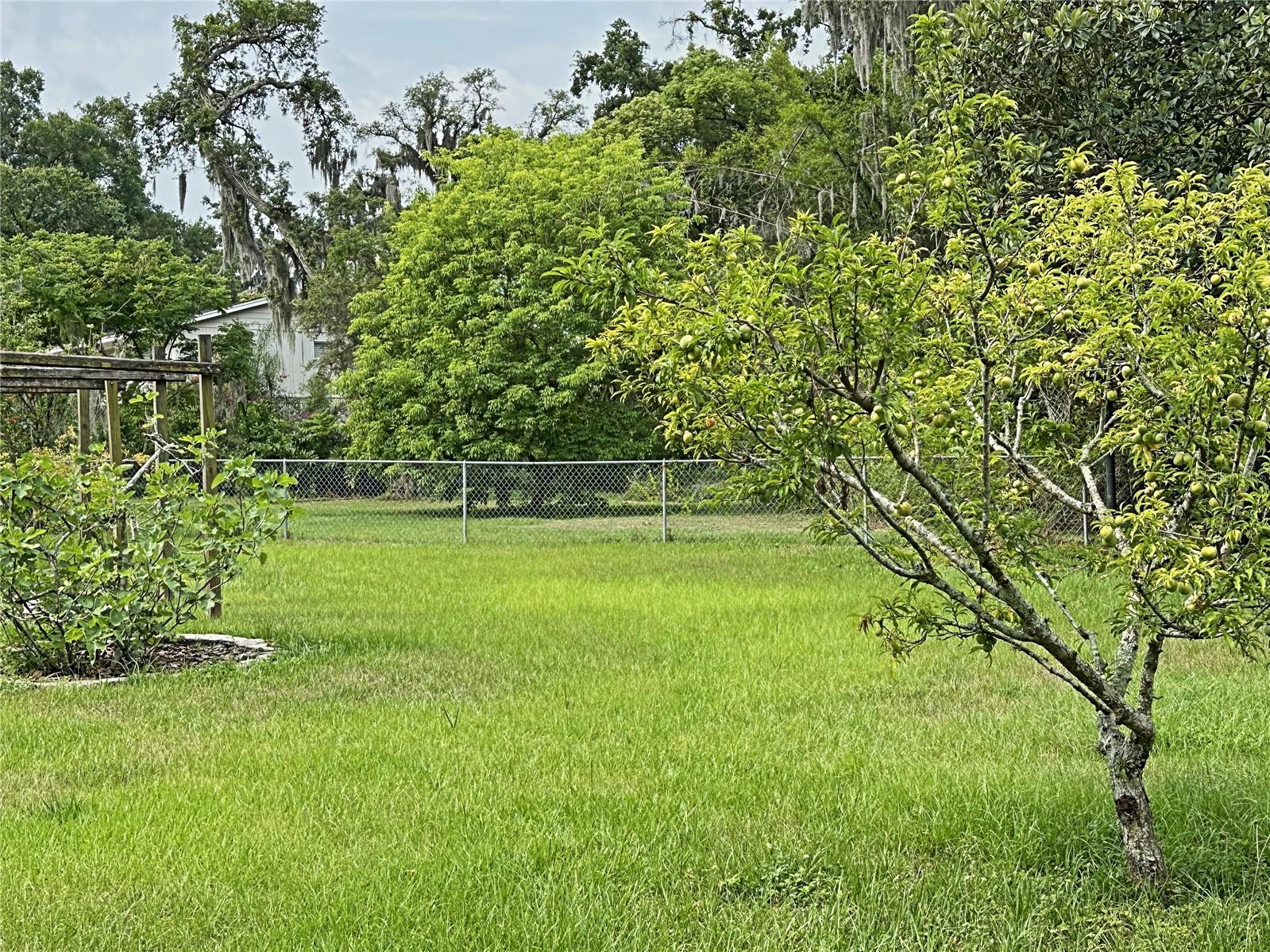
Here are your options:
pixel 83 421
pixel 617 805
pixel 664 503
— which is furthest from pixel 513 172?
pixel 617 805

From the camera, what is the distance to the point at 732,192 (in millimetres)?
22375

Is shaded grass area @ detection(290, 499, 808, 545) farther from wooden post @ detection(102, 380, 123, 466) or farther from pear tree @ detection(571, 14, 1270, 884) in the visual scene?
pear tree @ detection(571, 14, 1270, 884)

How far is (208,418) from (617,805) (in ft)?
16.0

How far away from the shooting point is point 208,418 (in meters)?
7.46

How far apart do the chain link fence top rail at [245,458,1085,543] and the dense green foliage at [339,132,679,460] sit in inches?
26.6

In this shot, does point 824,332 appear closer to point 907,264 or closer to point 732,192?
point 907,264

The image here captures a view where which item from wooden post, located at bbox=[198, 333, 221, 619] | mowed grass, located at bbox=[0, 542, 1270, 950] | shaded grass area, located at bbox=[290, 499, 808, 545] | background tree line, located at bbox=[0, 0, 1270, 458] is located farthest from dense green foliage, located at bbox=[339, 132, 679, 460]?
mowed grass, located at bbox=[0, 542, 1270, 950]

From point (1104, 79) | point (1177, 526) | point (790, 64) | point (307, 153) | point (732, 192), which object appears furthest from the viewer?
point (307, 153)

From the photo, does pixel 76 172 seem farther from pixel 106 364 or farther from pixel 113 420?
pixel 106 364

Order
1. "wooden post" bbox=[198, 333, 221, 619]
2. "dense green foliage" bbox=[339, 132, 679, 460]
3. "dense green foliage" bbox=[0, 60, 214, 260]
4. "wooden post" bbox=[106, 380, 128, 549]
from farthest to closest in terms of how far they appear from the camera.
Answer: "dense green foliage" bbox=[0, 60, 214, 260] → "dense green foliage" bbox=[339, 132, 679, 460] → "wooden post" bbox=[106, 380, 128, 549] → "wooden post" bbox=[198, 333, 221, 619]

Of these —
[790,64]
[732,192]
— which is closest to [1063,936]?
[732,192]

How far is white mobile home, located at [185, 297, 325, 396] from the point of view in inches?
1019

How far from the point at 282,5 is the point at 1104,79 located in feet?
74.7

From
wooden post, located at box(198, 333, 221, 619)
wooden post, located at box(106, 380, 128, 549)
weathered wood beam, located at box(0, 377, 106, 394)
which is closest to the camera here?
weathered wood beam, located at box(0, 377, 106, 394)
